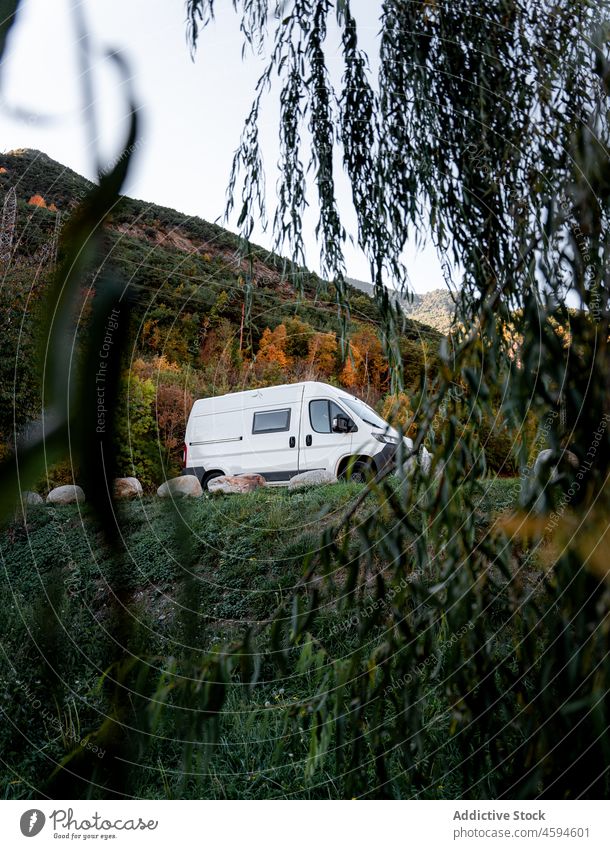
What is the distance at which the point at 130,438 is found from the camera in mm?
783

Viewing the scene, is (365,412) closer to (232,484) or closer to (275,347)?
(275,347)

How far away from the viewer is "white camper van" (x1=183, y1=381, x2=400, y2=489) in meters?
0.93

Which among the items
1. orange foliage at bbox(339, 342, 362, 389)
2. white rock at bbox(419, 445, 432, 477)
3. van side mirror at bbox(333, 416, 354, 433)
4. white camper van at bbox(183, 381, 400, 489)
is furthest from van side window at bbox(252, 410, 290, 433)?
white rock at bbox(419, 445, 432, 477)

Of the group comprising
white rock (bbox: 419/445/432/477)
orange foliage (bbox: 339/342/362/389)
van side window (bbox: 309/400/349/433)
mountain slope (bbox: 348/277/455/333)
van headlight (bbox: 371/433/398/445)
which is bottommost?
white rock (bbox: 419/445/432/477)

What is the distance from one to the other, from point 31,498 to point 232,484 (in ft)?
1.27

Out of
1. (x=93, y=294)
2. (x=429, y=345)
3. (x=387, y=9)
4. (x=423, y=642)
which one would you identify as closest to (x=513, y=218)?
(x=429, y=345)

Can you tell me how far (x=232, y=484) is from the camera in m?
1.09

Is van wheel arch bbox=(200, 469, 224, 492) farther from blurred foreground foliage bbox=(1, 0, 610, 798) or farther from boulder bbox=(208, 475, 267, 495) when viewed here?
blurred foreground foliage bbox=(1, 0, 610, 798)

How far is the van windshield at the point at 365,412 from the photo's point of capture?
767 millimetres

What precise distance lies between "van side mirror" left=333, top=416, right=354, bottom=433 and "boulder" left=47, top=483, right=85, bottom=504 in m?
0.51

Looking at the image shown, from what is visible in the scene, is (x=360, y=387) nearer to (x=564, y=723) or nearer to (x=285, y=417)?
(x=285, y=417)

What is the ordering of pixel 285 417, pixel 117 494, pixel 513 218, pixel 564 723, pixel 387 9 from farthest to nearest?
pixel 285 417 < pixel 117 494 < pixel 387 9 < pixel 513 218 < pixel 564 723

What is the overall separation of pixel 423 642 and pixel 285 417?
0.64 m

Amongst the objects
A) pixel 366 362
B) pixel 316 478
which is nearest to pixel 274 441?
pixel 316 478
